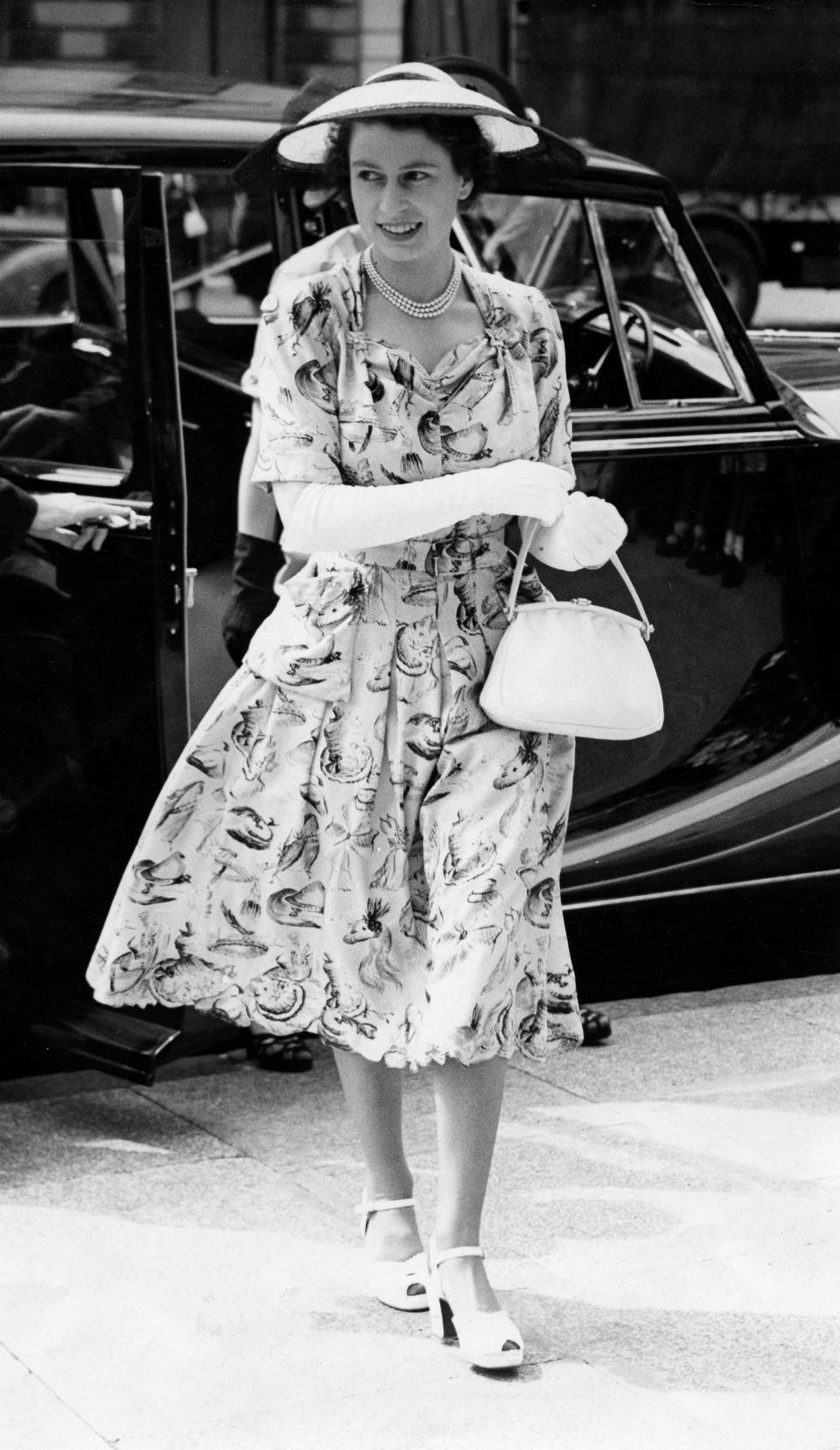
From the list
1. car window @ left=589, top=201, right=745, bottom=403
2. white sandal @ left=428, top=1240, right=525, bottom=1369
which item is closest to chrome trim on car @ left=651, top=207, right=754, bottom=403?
car window @ left=589, top=201, right=745, bottom=403

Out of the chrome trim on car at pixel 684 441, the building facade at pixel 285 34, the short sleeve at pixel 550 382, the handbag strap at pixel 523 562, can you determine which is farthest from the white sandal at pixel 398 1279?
the building facade at pixel 285 34

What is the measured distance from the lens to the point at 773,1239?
11.0 ft

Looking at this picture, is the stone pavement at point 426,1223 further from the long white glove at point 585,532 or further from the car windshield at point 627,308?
the car windshield at point 627,308

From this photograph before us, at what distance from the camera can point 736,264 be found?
10.6 metres

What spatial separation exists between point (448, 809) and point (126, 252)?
1266 millimetres

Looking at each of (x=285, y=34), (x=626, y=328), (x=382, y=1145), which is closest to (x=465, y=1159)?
(x=382, y=1145)

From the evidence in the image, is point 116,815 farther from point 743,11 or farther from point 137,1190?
point 743,11

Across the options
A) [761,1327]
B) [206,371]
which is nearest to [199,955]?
[761,1327]

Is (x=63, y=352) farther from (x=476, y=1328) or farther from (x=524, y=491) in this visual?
(x=476, y=1328)

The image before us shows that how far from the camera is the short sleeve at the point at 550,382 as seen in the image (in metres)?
3.06

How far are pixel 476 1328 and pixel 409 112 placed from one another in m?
1.75

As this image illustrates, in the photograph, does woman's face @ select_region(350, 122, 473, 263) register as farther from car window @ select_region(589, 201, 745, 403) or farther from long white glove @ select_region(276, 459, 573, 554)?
car window @ select_region(589, 201, 745, 403)

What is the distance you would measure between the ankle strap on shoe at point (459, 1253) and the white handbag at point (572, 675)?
2.51 feet

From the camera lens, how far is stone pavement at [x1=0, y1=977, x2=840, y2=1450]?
2.73 metres
